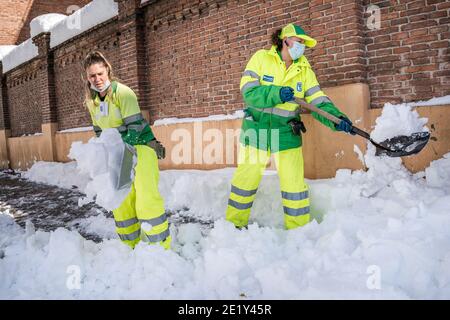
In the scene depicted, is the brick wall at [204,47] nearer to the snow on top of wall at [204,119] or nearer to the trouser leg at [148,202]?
the snow on top of wall at [204,119]

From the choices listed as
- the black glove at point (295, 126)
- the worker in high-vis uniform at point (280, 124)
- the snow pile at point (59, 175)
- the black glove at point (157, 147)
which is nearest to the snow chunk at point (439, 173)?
the worker in high-vis uniform at point (280, 124)

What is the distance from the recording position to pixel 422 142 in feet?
11.7

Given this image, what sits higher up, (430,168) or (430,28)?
(430,28)

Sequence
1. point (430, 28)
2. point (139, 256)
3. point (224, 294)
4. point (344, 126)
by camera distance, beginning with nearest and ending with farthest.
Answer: point (224, 294)
point (139, 256)
point (344, 126)
point (430, 28)

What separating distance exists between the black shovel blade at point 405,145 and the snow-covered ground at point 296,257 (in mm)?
274

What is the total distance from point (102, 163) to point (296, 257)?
170cm

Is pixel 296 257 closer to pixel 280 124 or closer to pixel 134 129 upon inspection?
pixel 280 124

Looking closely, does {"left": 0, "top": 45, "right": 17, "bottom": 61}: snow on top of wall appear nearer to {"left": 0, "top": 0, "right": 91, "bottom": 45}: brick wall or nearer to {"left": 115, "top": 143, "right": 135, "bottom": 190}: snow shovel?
{"left": 0, "top": 0, "right": 91, "bottom": 45}: brick wall

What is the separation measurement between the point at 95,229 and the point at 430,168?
388cm

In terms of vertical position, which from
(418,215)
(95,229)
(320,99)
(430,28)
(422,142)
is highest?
(430,28)

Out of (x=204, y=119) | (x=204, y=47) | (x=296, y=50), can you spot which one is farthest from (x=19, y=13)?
(x=296, y=50)
